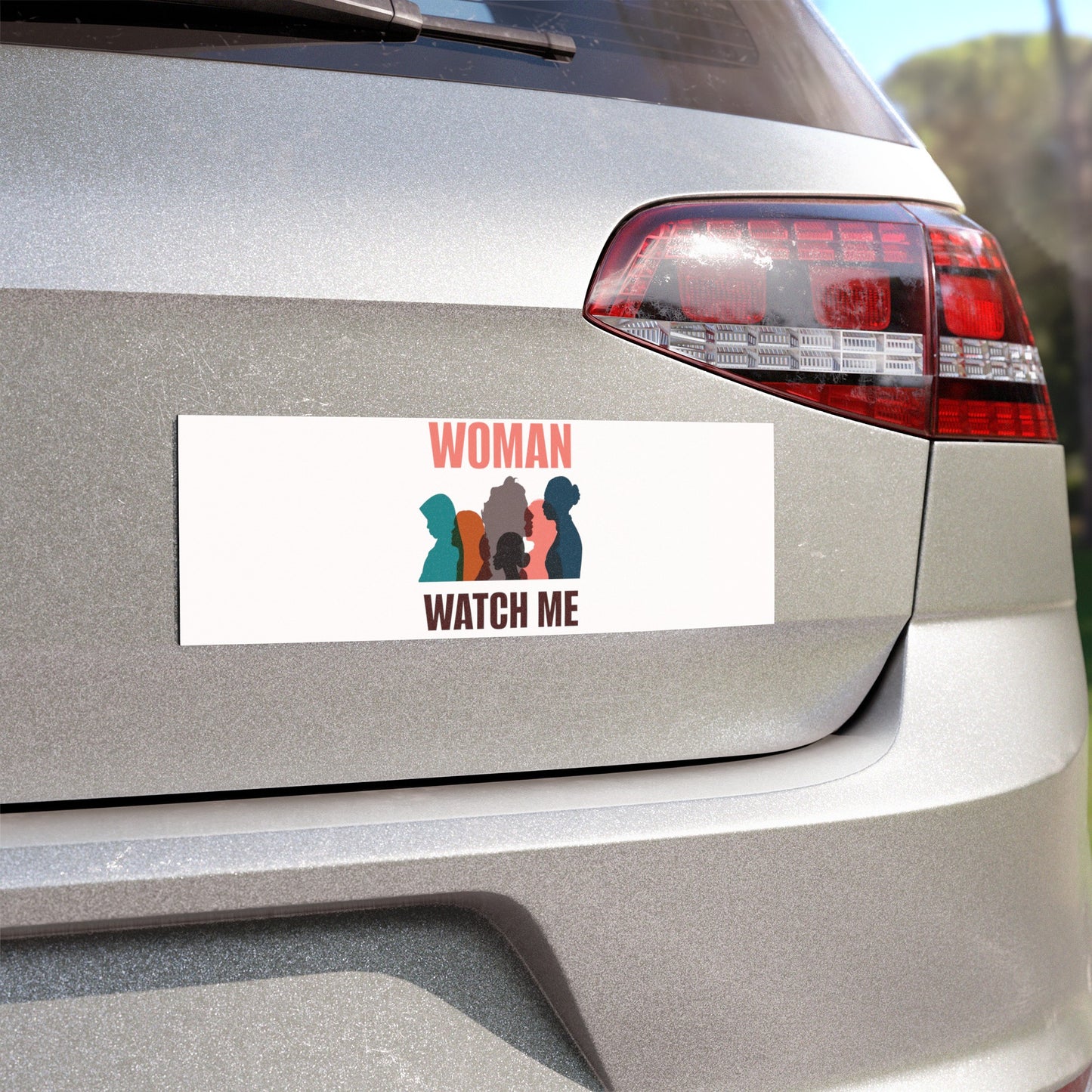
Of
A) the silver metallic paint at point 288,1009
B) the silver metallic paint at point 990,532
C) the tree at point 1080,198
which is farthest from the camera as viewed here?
the tree at point 1080,198

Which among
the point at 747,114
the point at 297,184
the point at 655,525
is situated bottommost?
the point at 655,525

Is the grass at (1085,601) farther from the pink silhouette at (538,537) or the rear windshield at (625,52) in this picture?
the pink silhouette at (538,537)

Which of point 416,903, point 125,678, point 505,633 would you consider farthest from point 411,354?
point 416,903

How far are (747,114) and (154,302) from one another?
0.66 metres

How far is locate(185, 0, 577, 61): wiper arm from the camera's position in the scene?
3.42 feet

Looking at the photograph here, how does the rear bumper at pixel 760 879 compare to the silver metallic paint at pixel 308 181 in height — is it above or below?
below

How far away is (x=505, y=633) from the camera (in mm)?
1033

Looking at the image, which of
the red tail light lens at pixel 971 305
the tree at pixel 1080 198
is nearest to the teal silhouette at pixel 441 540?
the red tail light lens at pixel 971 305

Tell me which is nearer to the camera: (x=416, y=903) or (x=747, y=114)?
(x=416, y=903)

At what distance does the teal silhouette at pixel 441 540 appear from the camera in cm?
100

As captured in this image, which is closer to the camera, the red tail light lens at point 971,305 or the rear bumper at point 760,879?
the rear bumper at point 760,879

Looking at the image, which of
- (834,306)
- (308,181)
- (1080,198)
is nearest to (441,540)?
(308,181)

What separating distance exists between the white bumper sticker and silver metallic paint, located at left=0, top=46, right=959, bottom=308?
0.44ft

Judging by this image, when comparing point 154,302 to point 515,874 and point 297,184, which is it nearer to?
point 297,184
